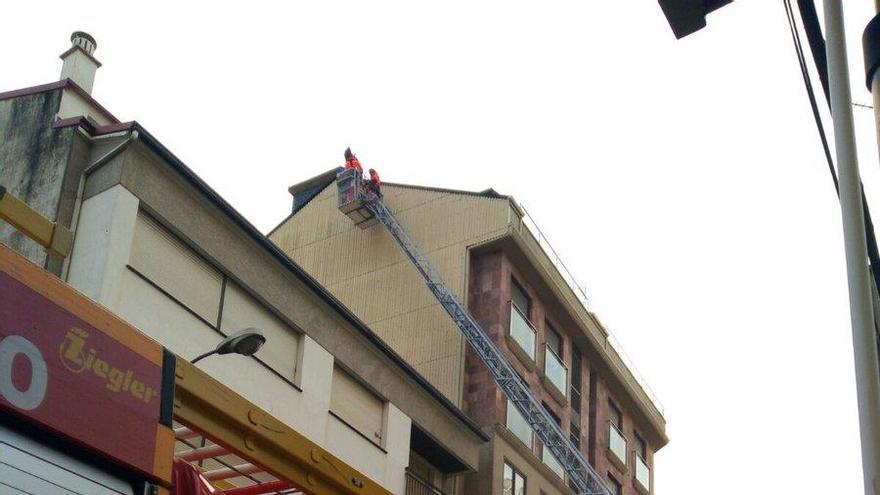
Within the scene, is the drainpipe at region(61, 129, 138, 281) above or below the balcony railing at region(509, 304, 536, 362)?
below

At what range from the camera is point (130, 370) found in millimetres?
8648

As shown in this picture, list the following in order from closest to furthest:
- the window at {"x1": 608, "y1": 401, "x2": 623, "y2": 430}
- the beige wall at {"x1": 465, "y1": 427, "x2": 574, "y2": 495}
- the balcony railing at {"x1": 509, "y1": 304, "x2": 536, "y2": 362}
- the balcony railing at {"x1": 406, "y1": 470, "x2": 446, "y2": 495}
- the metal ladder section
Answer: the balcony railing at {"x1": 406, "y1": 470, "x2": 446, "y2": 495}, the beige wall at {"x1": 465, "y1": 427, "x2": 574, "y2": 495}, the metal ladder section, the balcony railing at {"x1": 509, "y1": 304, "x2": 536, "y2": 362}, the window at {"x1": 608, "y1": 401, "x2": 623, "y2": 430}

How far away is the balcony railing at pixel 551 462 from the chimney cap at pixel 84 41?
19.5m

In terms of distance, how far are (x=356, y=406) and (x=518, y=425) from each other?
10.5 m

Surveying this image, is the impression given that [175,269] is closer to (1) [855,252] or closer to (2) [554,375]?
(1) [855,252]

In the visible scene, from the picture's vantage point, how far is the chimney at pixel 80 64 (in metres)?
24.8

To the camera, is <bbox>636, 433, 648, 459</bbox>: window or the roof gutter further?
<bbox>636, 433, 648, 459</bbox>: window

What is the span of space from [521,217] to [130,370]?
30.8 meters

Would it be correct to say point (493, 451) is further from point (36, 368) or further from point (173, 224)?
point (36, 368)

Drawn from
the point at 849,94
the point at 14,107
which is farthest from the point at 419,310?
the point at 849,94

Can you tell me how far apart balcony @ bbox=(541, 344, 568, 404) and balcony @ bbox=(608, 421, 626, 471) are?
4900 mm

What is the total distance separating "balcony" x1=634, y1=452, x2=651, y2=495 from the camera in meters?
47.6

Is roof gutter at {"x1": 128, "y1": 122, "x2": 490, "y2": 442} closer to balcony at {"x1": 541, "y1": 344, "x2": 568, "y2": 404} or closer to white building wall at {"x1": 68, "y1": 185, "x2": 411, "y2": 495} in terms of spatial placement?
white building wall at {"x1": 68, "y1": 185, "x2": 411, "y2": 495}

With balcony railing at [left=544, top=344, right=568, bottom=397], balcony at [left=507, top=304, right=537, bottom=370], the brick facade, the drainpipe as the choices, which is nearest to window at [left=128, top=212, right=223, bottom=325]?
the drainpipe
